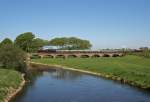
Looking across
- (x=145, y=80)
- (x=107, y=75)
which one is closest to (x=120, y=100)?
(x=145, y=80)

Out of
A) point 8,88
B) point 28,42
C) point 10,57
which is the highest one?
point 28,42

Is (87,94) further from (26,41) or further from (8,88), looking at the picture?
(26,41)

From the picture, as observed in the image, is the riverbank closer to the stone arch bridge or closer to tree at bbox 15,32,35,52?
the stone arch bridge

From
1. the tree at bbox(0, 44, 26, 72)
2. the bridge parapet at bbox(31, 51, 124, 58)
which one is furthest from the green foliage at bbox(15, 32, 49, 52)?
the tree at bbox(0, 44, 26, 72)

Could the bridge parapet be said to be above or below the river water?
above

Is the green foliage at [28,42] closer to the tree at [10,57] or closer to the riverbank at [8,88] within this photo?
the tree at [10,57]

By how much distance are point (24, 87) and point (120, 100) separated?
74.5ft

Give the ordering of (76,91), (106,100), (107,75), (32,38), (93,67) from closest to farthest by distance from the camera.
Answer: (106,100) < (76,91) < (107,75) < (93,67) < (32,38)

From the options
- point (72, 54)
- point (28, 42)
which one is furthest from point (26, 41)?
point (72, 54)

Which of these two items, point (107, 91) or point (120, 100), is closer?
point (120, 100)

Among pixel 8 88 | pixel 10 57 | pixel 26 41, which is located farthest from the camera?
pixel 26 41

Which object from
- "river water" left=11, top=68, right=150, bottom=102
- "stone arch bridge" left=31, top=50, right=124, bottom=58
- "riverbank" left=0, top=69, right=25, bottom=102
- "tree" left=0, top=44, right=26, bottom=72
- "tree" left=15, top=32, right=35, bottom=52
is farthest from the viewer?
"tree" left=15, top=32, right=35, bottom=52

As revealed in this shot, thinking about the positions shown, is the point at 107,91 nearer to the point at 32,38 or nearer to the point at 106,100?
the point at 106,100

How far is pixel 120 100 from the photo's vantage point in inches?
1932
